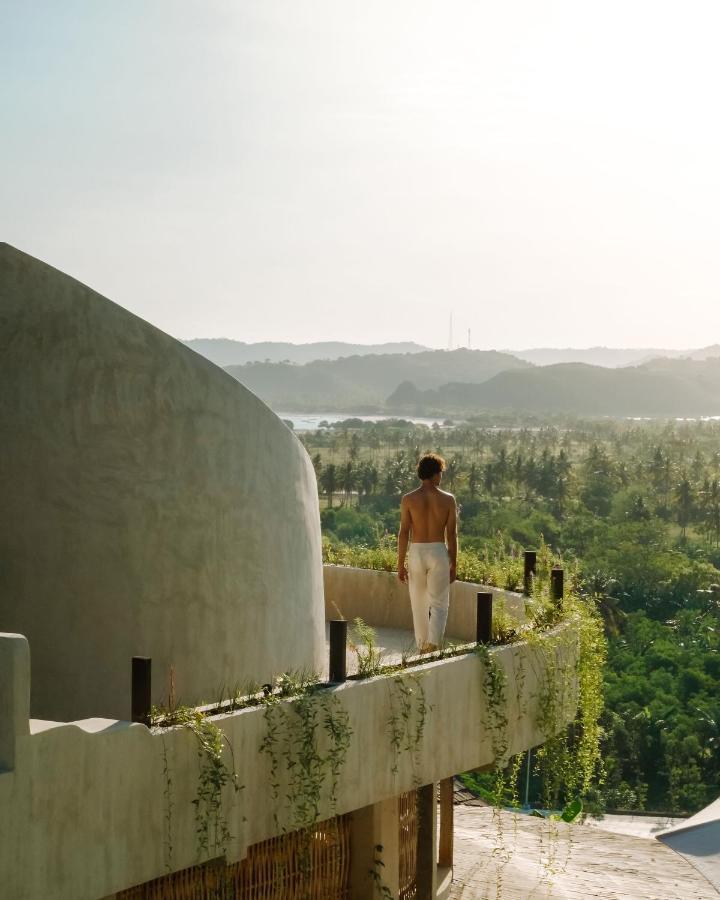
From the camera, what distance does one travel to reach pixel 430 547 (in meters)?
9.24

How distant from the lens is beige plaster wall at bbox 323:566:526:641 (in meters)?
12.4

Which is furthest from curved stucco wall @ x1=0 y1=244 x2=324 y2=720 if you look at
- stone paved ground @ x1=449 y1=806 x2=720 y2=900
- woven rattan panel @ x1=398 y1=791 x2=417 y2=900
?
stone paved ground @ x1=449 y1=806 x2=720 y2=900

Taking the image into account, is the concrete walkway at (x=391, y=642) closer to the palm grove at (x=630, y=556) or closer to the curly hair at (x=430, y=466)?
the palm grove at (x=630, y=556)

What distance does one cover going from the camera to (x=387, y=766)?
8125 millimetres

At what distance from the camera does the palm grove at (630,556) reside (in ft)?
130

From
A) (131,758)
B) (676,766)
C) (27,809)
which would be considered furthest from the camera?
(676,766)

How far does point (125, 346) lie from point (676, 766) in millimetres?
35915

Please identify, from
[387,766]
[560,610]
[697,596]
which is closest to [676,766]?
[697,596]

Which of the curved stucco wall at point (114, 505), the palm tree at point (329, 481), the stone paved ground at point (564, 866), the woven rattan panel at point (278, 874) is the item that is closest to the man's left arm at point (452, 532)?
the curved stucco wall at point (114, 505)

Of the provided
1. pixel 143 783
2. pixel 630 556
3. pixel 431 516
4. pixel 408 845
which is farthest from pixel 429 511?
pixel 630 556

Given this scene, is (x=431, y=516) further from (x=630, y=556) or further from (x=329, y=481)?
(x=329, y=481)

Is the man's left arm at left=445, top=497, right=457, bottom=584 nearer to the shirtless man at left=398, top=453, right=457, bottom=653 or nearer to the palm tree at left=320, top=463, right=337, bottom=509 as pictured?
the shirtless man at left=398, top=453, right=457, bottom=653

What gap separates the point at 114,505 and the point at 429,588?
9.32 ft

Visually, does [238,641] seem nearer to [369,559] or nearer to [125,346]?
[125,346]
